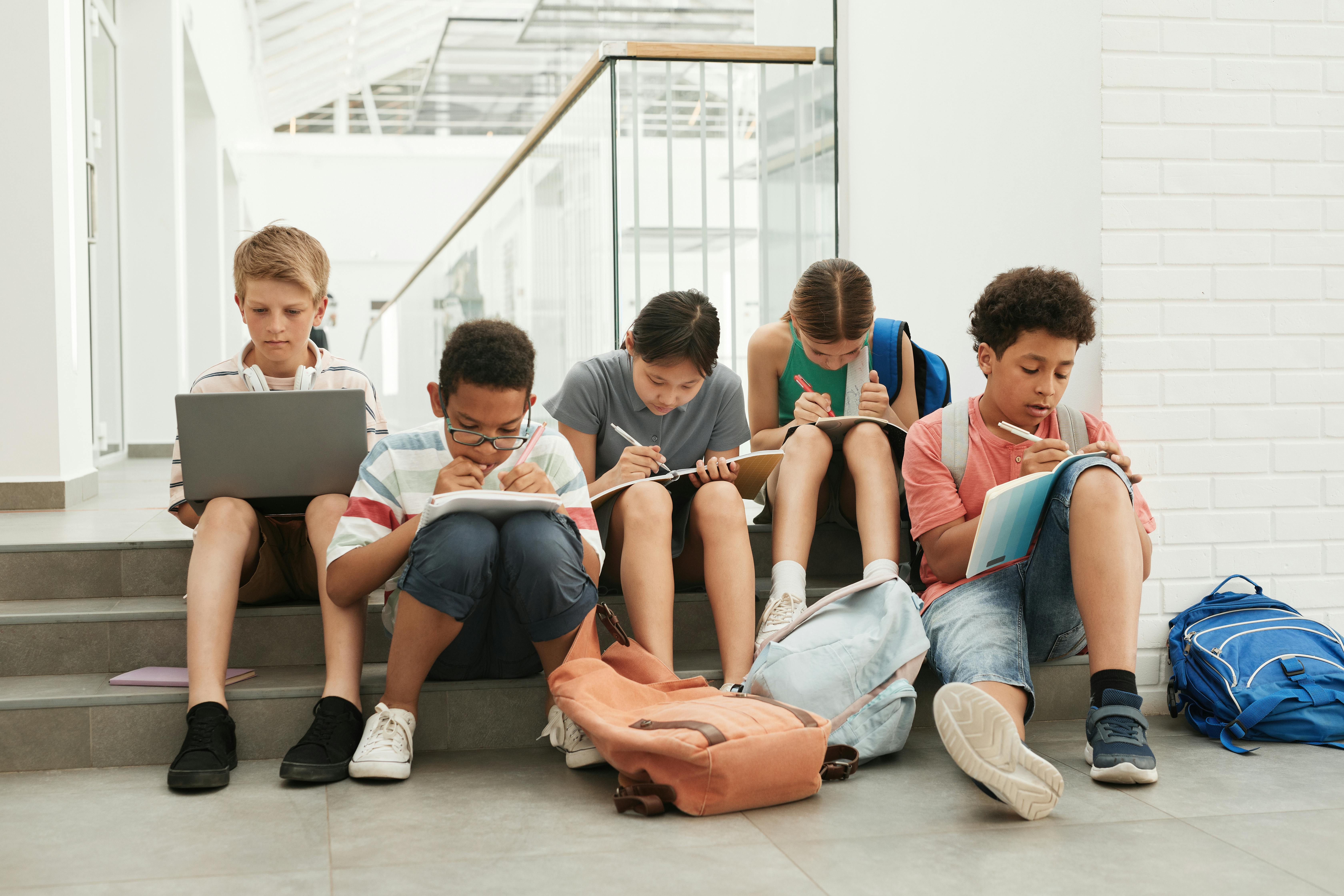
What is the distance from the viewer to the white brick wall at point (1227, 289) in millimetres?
2248

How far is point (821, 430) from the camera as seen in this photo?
2.29m

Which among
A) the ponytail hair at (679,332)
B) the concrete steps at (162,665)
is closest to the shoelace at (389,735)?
the concrete steps at (162,665)

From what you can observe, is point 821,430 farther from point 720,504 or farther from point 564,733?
point 564,733

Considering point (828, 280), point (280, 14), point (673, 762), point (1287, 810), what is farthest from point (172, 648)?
point (280, 14)

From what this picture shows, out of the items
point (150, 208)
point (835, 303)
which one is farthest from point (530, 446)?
point (150, 208)

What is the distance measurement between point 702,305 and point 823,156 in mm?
1589

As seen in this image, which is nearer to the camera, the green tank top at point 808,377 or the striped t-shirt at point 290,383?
the striped t-shirt at point 290,383

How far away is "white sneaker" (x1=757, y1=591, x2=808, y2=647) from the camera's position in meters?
2.03

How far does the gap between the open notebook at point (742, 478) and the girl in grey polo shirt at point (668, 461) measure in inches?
0.5

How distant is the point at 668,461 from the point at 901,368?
0.59m

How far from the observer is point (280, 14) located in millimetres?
11039

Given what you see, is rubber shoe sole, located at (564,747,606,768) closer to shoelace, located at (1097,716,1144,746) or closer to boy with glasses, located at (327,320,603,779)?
boy with glasses, located at (327,320,603,779)

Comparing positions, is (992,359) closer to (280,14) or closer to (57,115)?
(57,115)

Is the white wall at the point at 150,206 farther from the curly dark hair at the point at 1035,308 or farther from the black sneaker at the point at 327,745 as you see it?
the curly dark hair at the point at 1035,308
